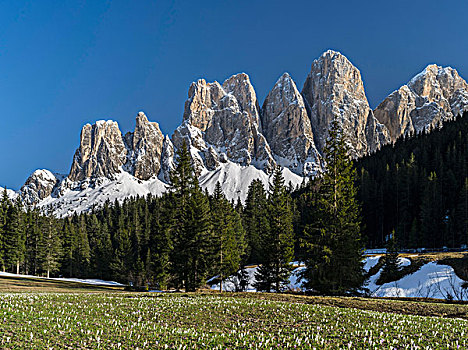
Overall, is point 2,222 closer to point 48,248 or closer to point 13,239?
point 13,239

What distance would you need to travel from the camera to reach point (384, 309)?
56.0ft

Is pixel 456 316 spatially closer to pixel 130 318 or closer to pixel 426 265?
pixel 130 318

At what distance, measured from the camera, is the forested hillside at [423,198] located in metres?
63.5

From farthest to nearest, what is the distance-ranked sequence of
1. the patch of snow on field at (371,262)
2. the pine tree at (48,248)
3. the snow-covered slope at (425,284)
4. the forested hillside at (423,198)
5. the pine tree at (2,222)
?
the pine tree at (48,248)
the pine tree at (2,222)
the forested hillside at (423,198)
the patch of snow on field at (371,262)
the snow-covered slope at (425,284)

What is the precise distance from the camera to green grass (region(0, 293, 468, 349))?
28.5 ft

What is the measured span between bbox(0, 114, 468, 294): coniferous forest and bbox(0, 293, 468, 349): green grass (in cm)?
1640

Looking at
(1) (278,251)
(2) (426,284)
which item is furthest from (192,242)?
(2) (426,284)

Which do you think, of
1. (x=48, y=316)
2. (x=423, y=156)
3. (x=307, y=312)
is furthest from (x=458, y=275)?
(x=423, y=156)

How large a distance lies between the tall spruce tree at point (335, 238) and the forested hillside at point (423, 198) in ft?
103

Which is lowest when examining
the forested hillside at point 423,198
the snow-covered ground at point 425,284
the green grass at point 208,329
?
the snow-covered ground at point 425,284

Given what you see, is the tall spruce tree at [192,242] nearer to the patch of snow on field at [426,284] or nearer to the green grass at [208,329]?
the patch of snow on field at [426,284]

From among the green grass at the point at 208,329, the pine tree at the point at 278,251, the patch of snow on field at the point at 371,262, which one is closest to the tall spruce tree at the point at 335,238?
the pine tree at the point at 278,251

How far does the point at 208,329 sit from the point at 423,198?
69.5 m

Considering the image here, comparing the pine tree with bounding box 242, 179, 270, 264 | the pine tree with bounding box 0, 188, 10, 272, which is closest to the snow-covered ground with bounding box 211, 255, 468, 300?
the pine tree with bounding box 242, 179, 270, 264
